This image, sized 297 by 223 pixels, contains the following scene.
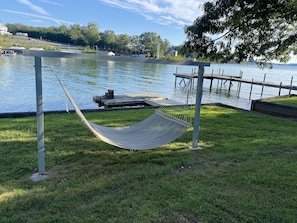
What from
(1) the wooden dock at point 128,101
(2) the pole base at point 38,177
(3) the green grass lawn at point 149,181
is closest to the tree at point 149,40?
(1) the wooden dock at point 128,101

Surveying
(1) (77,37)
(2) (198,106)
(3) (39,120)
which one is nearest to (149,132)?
(2) (198,106)

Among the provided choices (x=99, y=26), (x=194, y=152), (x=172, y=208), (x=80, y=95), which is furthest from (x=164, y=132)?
(x=99, y=26)

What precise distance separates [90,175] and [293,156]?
300cm

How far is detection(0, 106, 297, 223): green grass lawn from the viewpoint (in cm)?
208

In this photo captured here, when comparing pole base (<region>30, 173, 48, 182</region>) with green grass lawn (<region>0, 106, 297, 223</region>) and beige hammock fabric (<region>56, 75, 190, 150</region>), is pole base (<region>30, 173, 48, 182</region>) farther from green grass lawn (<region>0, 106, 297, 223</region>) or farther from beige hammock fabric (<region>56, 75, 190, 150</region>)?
beige hammock fabric (<region>56, 75, 190, 150</region>)

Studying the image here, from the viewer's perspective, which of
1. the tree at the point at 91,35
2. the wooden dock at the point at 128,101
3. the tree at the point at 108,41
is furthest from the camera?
the tree at the point at 108,41

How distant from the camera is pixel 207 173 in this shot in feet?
9.71

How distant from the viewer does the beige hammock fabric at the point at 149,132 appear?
3.25 meters

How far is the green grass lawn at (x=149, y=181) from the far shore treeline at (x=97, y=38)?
250 ft

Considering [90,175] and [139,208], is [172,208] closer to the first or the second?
[139,208]

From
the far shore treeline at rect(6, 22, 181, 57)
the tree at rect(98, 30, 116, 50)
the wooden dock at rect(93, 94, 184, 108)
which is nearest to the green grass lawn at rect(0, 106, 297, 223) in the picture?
the wooden dock at rect(93, 94, 184, 108)

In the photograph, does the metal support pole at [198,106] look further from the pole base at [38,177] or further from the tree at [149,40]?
the tree at [149,40]

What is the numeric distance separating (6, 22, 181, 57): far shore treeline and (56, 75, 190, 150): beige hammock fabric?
76138 millimetres

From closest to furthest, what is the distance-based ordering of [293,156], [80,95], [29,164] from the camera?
[29,164] < [293,156] < [80,95]
